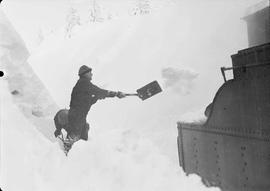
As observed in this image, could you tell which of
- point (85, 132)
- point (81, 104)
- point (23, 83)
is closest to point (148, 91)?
point (81, 104)

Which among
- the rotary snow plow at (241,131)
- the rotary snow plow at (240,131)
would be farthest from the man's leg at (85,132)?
the rotary snow plow at (241,131)

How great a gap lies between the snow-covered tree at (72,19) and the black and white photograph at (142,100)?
4cm

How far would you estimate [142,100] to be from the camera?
6020mm

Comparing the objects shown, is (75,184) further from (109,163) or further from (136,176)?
(136,176)

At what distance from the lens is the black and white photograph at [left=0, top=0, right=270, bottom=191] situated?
3.10m

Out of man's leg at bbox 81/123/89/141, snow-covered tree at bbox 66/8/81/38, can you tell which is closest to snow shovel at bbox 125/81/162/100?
man's leg at bbox 81/123/89/141

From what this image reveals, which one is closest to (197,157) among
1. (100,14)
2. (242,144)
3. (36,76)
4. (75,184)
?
(242,144)

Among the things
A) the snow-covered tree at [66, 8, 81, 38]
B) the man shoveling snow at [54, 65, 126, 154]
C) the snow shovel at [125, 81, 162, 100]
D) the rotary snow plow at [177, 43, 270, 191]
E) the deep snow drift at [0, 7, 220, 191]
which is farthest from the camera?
the snow-covered tree at [66, 8, 81, 38]

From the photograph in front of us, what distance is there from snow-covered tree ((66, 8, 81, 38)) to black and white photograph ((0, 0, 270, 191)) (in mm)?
37

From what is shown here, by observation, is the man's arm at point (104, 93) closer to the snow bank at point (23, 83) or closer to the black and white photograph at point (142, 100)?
the black and white photograph at point (142, 100)

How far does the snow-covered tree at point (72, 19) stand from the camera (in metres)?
5.80

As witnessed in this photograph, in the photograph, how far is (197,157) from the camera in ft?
12.8

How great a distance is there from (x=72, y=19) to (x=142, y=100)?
2.14 m

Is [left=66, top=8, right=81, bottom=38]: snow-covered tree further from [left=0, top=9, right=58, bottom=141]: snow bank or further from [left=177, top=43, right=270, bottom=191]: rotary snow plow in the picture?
[left=177, top=43, right=270, bottom=191]: rotary snow plow
